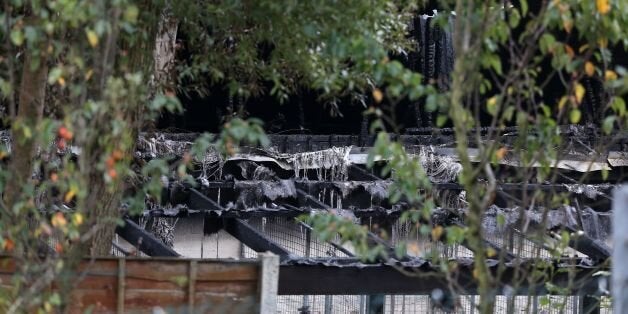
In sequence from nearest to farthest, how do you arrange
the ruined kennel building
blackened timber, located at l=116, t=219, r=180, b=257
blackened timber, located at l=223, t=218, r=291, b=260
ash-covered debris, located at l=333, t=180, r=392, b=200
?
the ruined kennel building
blackened timber, located at l=116, t=219, r=180, b=257
blackened timber, located at l=223, t=218, r=291, b=260
ash-covered debris, located at l=333, t=180, r=392, b=200

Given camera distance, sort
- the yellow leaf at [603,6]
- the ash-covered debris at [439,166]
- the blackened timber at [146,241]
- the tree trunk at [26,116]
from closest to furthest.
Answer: the yellow leaf at [603,6] → the tree trunk at [26,116] → the blackened timber at [146,241] → the ash-covered debris at [439,166]

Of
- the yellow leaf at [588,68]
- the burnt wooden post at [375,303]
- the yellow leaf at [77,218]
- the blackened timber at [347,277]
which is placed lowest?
the burnt wooden post at [375,303]

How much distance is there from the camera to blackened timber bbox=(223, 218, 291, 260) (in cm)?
820

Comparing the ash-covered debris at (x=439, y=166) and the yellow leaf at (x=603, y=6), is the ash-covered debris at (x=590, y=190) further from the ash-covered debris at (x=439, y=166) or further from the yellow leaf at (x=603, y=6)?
the yellow leaf at (x=603, y=6)

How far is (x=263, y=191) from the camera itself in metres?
10.4

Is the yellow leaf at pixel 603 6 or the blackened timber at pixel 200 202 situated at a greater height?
the yellow leaf at pixel 603 6

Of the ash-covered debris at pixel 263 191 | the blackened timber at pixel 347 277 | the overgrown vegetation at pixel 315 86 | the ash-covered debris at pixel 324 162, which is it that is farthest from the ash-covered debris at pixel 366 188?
the overgrown vegetation at pixel 315 86

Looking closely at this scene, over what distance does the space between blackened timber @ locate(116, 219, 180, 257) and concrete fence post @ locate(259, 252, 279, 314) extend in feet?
4.88

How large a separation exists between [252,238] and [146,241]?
0.98 m

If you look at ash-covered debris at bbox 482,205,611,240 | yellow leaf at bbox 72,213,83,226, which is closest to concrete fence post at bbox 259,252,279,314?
yellow leaf at bbox 72,213,83,226

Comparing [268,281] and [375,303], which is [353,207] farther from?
[268,281]

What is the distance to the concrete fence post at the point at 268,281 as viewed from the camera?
6.69m

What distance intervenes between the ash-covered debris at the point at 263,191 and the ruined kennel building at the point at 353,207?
Result: 0.05 ft

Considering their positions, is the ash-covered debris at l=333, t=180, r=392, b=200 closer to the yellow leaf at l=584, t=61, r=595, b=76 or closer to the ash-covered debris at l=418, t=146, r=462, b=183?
the ash-covered debris at l=418, t=146, r=462, b=183
